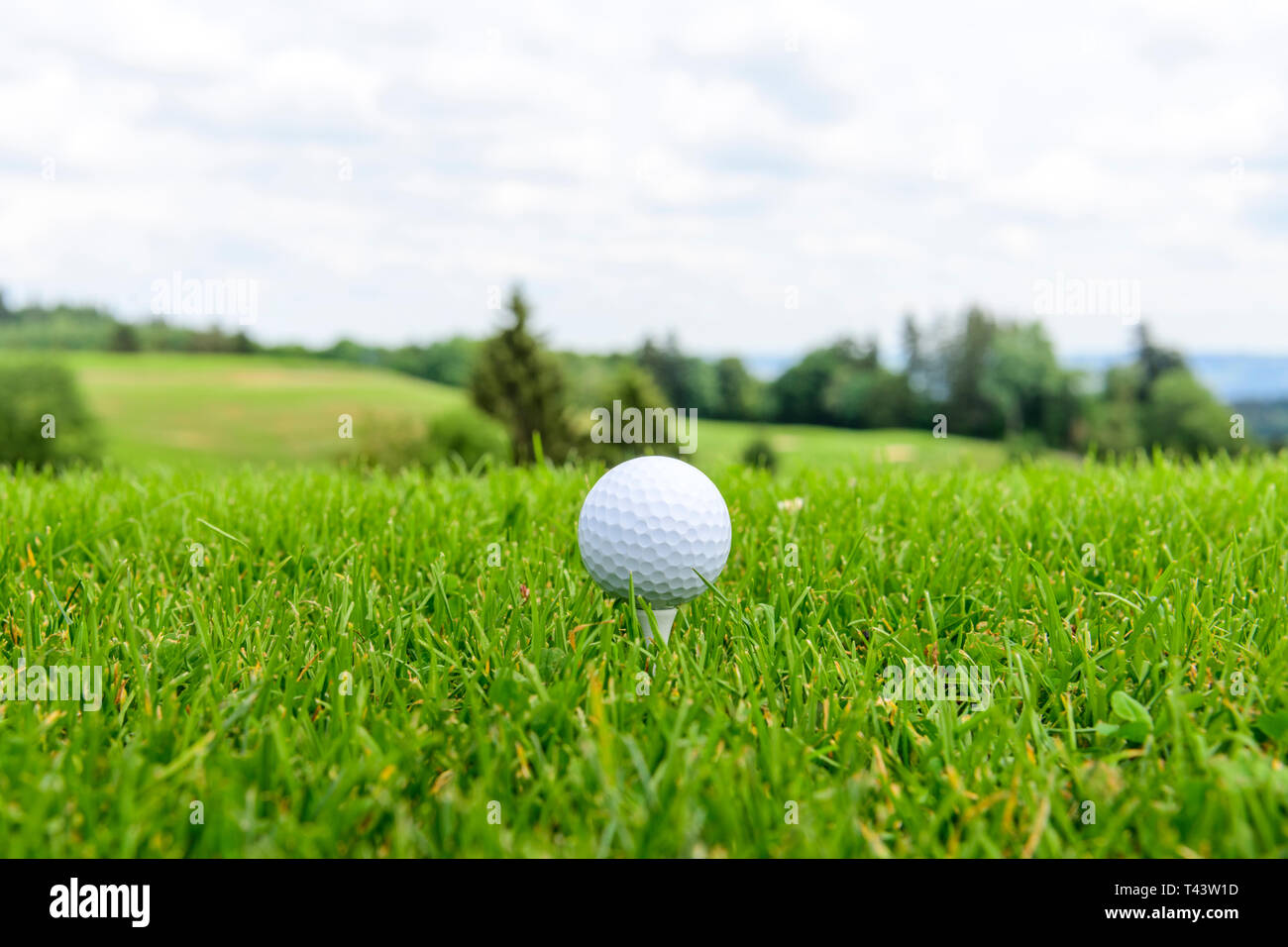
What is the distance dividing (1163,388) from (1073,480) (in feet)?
249

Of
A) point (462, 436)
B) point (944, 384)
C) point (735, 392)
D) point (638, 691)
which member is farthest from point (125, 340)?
point (638, 691)

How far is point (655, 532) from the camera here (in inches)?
101

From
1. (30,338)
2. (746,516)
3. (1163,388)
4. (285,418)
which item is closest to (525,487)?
(746,516)

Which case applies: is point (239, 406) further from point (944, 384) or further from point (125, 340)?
point (944, 384)

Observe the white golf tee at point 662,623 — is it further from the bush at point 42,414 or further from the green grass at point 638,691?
the bush at point 42,414

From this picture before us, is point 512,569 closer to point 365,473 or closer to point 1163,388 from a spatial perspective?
point 365,473

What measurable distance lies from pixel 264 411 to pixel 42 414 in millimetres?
15375

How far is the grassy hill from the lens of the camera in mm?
48094

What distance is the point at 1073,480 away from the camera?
4.91 metres

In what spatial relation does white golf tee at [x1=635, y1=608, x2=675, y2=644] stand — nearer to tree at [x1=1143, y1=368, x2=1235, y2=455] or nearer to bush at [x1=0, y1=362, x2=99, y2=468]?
bush at [x1=0, y1=362, x2=99, y2=468]

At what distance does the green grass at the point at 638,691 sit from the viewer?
68.1 inches

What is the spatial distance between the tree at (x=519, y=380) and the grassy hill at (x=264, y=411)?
2.79 metres

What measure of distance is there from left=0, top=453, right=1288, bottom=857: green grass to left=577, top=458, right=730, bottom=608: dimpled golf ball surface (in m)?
0.15

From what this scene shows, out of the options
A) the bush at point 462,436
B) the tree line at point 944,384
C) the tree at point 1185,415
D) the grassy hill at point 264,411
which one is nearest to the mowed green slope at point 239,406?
the grassy hill at point 264,411
